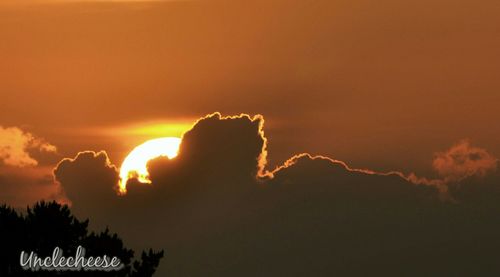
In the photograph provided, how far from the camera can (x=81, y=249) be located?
19762 centimetres

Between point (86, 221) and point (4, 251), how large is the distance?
32.0 ft

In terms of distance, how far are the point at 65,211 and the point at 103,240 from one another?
495cm

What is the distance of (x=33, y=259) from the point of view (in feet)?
632

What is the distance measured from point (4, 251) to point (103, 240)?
11053 mm

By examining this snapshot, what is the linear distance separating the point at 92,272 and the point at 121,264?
4509 mm

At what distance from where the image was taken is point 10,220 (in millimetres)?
196500

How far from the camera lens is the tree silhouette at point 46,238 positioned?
193000 mm

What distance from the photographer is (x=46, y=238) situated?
19638cm

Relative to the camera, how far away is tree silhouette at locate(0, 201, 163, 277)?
193 metres

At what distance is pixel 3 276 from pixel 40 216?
8382 millimetres

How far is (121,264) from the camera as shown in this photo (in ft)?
655

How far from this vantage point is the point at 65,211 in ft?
649

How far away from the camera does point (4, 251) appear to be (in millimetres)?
193250

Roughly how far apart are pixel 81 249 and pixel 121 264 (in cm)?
458
